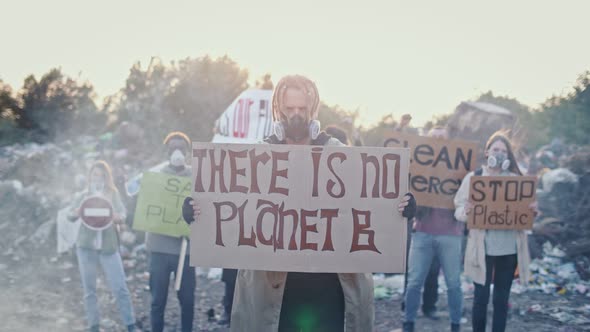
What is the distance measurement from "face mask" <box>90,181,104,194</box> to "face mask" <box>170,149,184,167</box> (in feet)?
3.26

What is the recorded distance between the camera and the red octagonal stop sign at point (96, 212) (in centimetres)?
532

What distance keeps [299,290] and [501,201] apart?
2.78 meters

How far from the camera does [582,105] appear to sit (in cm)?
1867

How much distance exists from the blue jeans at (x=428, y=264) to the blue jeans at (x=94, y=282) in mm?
2817

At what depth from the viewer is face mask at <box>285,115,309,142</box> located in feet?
9.08

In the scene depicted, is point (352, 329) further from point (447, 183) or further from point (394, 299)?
point (394, 299)

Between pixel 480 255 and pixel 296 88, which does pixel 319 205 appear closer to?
pixel 296 88

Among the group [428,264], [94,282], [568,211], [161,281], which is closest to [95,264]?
[94,282]

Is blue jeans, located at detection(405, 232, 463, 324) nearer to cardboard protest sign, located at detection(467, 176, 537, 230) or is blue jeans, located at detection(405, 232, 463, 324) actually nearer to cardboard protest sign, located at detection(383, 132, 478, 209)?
cardboard protest sign, located at detection(383, 132, 478, 209)

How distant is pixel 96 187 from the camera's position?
562cm

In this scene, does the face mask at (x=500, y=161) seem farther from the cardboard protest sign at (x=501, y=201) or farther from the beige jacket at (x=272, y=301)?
the beige jacket at (x=272, y=301)

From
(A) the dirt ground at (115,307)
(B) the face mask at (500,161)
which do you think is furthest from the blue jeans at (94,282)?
(B) the face mask at (500,161)

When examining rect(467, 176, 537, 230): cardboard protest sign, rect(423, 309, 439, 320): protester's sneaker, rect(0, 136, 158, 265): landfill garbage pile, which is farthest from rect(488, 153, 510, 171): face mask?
rect(0, 136, 158, 265): landfill garbage pile

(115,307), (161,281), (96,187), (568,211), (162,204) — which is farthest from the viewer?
(568,211)
